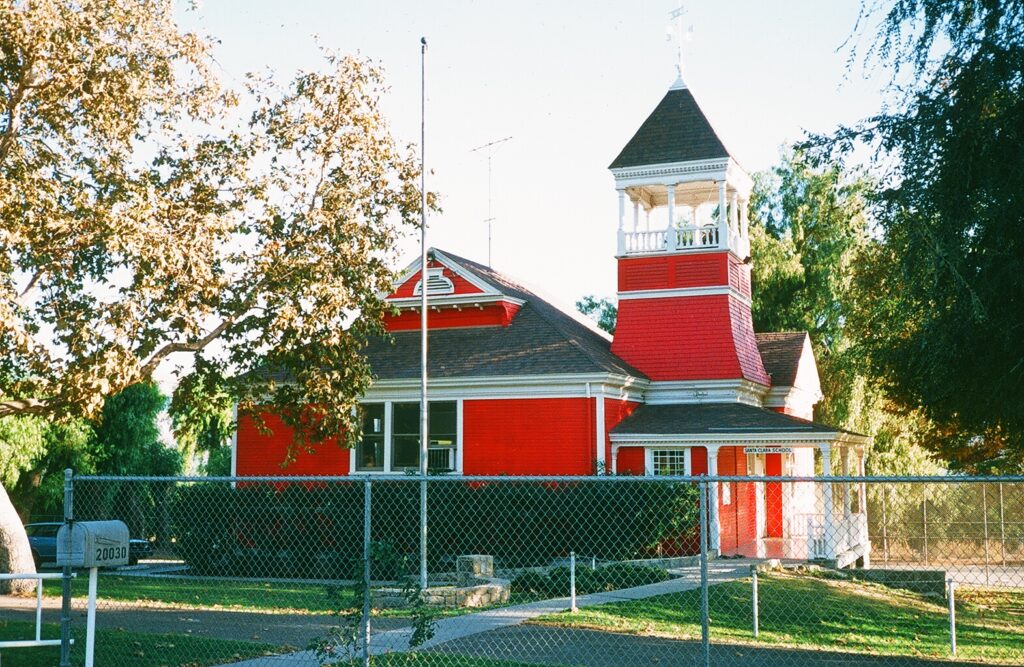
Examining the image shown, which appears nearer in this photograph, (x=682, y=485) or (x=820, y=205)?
(x=682, y=485)

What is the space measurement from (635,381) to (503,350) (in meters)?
3.64

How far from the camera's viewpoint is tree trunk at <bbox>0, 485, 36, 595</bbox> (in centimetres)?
2059

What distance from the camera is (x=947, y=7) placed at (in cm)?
1099

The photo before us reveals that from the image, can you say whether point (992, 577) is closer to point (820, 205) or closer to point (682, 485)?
point (682, 485)

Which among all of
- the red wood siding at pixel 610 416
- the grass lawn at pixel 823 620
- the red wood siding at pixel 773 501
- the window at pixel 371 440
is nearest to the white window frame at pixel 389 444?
the window at pixel 371 440

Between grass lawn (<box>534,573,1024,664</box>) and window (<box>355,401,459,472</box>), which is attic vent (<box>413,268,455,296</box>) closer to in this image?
window (<box>355,401,459,472</box>)

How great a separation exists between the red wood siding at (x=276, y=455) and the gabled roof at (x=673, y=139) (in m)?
11.5

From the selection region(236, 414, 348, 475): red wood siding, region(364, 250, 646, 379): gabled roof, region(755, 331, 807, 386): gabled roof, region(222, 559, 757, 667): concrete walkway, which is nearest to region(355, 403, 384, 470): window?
region(236, 414, 348, 475): red wood siding

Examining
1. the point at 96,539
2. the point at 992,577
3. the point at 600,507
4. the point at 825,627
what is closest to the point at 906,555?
the point at 992,577

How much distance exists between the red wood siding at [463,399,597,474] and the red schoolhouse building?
0.04 m

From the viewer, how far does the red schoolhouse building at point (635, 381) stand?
26.3m

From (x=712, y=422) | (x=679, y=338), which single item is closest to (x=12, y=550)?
(x=712, y=422)

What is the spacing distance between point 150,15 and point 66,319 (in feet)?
19.9

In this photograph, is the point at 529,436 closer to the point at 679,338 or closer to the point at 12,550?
the point at 679,338
